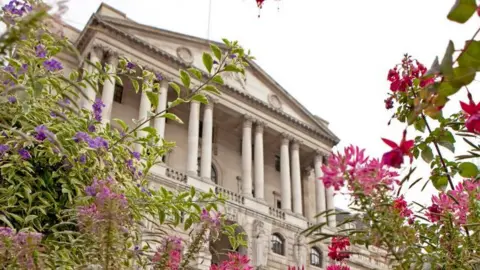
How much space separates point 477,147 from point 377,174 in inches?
55.8

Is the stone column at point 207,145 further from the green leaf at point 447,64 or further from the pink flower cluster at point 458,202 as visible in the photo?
the green leaf at point 447,64

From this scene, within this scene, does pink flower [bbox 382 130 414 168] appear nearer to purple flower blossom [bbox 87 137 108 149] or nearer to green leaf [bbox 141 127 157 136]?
purple flower blossom [bbox 87 137 108 149]

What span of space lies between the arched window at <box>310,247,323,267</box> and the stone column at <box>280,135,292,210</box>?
3.05 m

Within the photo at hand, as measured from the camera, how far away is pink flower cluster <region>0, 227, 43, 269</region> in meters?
2.17

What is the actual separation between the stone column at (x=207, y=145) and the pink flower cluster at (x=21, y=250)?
25.2 metres

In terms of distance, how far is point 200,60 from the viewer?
105 feet

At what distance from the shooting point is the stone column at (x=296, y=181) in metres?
32.1

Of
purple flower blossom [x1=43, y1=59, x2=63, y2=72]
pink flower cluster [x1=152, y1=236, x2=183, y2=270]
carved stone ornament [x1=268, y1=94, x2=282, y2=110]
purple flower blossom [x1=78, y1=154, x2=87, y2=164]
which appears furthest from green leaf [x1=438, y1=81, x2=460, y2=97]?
carved stone ornament [x1=268, y1=94, x2=282, y2=110]

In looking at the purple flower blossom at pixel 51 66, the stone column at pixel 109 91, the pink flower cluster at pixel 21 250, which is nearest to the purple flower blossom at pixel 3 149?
the purple flower blossom at pixel 51 66

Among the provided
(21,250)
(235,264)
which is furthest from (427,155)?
(21,250)

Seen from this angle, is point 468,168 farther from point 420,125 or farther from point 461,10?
point 461,10

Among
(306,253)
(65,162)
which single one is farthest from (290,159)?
(65,162)

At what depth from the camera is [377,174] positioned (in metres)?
1.97

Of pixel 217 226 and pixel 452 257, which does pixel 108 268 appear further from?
pixel 452 257
